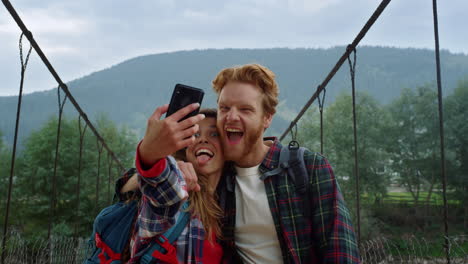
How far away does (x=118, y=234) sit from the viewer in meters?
1.29

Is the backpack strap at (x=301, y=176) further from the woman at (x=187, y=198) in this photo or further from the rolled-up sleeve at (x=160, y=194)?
the rolled-up sleeve at (x=160, y=194)

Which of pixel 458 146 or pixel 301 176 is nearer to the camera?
pixel 301 176

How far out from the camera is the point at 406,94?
31.2 meters

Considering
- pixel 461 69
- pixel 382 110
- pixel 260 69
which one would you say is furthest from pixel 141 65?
pixel 260 69

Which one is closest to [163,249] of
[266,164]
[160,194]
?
[160,194]

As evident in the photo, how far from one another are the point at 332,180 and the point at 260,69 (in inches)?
19.6

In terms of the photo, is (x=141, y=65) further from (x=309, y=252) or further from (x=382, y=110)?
(x=309, y=252)

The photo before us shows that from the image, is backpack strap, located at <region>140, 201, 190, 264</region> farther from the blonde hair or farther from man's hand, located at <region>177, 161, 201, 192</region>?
the blonde hair

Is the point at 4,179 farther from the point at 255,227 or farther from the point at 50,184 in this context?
the point at 255,227

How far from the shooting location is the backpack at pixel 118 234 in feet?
4.06

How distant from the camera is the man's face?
1474mm

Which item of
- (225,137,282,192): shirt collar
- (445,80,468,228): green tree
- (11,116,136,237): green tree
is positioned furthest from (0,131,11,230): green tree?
(445,80,468,228): green tree

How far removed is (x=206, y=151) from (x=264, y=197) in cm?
27

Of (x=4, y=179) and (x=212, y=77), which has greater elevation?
(x=212, y=77)
